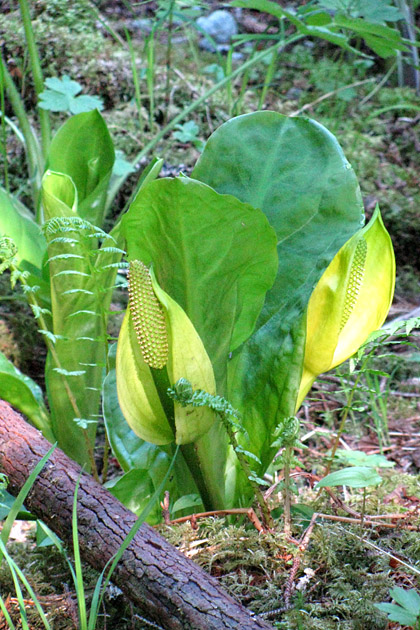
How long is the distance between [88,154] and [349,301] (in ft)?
2.63

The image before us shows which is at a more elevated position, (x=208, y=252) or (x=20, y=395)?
(x=208, y=252)

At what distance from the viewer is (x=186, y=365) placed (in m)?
0.88

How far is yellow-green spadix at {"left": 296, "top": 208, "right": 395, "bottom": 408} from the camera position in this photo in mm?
969

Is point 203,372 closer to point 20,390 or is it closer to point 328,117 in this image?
point 20,390

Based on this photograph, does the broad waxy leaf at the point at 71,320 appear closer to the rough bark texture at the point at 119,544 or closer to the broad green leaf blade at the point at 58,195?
the broad green leaf blade at the point at 58,195

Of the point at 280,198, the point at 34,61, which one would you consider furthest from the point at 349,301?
the point at 34,61

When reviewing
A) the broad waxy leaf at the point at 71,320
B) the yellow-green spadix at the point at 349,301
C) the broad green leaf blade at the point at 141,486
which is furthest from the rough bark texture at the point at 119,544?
the yellow-green spadix at the point at 349,301

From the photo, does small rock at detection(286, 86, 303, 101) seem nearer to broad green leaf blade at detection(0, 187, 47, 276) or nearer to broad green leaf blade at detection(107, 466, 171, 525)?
broad green leaf blade at detection(0, 187, 47, 276)

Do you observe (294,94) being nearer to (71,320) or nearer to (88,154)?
(88,154)

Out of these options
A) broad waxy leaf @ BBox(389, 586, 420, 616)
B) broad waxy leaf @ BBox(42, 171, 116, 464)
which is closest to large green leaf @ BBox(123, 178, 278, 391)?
broad waxy leaf @ BBox(42, 171, 116, 464)

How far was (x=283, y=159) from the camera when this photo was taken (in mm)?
1104

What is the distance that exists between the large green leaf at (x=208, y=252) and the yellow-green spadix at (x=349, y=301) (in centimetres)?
10

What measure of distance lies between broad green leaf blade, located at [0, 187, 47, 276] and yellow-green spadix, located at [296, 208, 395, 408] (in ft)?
2.28

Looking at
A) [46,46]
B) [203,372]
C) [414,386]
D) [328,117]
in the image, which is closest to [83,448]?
[203,372]
